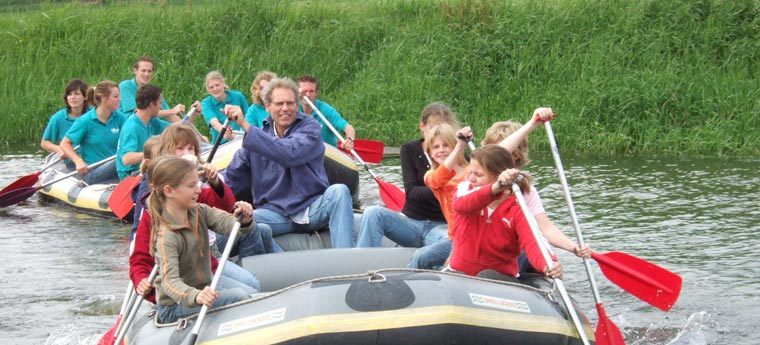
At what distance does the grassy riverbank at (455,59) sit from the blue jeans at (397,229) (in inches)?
259

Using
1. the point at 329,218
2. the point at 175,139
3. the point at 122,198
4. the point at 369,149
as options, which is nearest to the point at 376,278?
the point at 175,139

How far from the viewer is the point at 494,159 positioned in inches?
211

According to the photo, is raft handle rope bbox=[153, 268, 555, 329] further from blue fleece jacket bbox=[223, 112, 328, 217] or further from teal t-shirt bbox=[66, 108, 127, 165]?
teal t-shirt bbox=[66, 108, 127, 165]

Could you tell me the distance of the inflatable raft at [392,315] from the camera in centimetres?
471

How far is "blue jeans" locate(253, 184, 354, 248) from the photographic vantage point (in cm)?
684

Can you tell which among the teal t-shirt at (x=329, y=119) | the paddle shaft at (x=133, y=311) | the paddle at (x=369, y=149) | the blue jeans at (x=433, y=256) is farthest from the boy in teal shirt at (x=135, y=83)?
the paddle shaft at (x=133, y=311)

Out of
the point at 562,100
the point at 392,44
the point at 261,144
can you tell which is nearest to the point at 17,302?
the point at 261,144

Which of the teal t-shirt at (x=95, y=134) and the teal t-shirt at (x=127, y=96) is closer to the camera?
the teal t-shirt at (x=95, y=134)

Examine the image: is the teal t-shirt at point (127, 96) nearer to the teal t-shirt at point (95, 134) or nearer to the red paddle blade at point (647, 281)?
the teal t-shirt at point (95, 134)

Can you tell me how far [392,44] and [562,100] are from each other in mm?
2764

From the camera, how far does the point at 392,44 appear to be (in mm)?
15977

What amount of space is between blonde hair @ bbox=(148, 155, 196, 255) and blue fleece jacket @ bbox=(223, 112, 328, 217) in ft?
5.18

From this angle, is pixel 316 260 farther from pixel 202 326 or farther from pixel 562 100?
pixel 562 100

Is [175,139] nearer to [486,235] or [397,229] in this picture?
[397,229]
